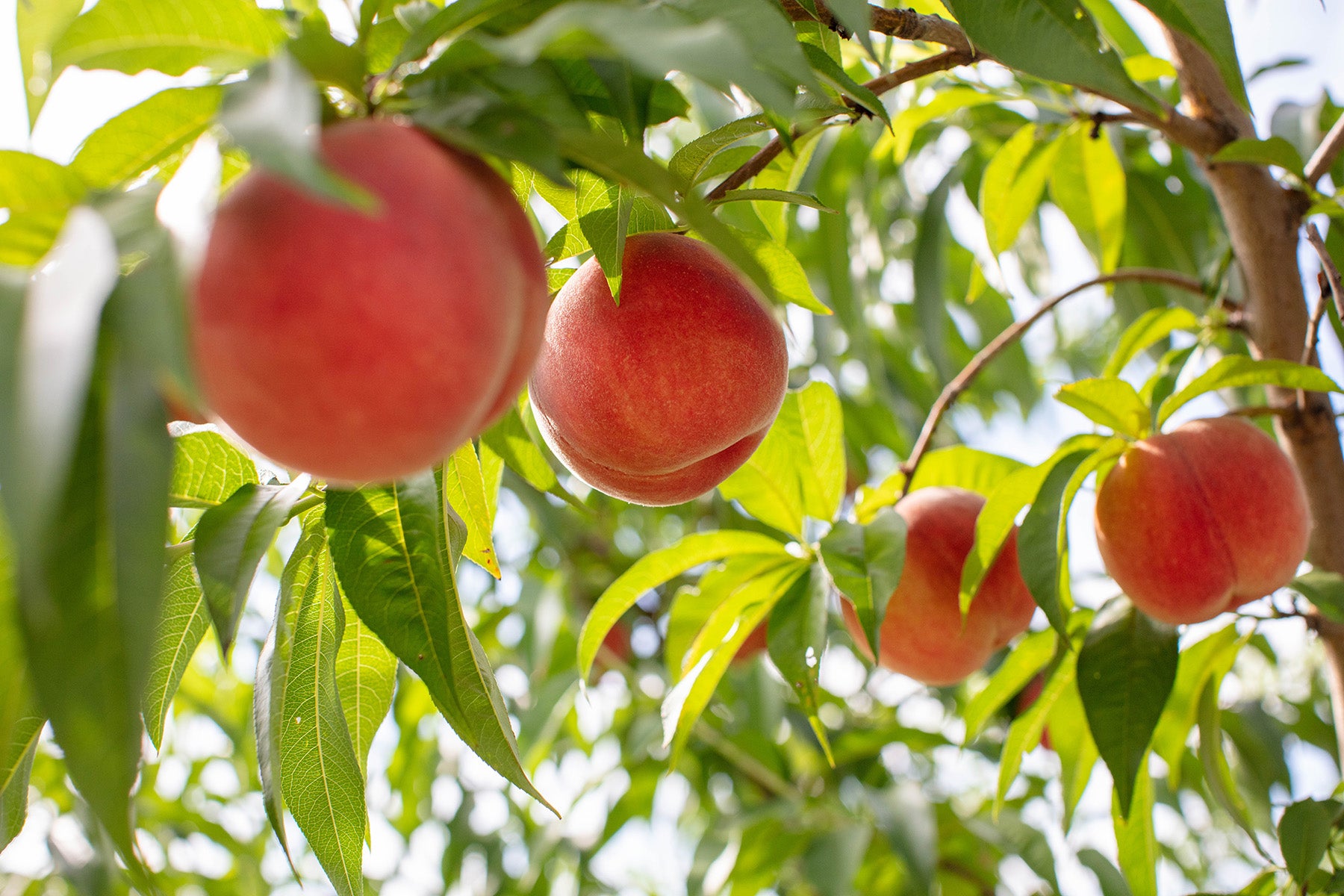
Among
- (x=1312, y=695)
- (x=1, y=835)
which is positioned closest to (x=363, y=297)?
(x=1, y=835)

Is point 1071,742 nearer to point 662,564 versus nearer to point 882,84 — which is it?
point 662,564

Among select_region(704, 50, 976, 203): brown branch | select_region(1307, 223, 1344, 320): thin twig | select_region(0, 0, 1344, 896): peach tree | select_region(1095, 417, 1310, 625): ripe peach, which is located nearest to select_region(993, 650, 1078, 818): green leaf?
select_region(0, 0, 1344, 896): peach tree

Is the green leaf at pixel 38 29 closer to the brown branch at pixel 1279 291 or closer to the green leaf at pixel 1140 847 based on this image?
the brown branch at pixel 1279 291

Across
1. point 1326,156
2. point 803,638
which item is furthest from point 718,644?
point 1326,156

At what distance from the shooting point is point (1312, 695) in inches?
103

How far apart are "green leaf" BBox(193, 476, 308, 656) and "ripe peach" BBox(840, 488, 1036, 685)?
660mm

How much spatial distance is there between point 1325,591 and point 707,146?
773 mm

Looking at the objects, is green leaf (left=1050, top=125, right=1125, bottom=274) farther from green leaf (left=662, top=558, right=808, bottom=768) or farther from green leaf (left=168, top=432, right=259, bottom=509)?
green leaf (left=168, top=432, right=259, bottom=509)

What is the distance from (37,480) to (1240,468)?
3.19 feet

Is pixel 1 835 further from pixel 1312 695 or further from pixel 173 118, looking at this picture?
pixel 1312 695

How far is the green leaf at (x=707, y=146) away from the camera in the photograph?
2.05 ft

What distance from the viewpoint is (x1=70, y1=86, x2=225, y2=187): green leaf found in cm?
49

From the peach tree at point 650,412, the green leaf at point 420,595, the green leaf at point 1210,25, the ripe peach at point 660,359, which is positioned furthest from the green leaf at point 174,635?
the green leaf at point 1210,25

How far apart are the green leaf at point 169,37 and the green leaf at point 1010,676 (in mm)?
980
